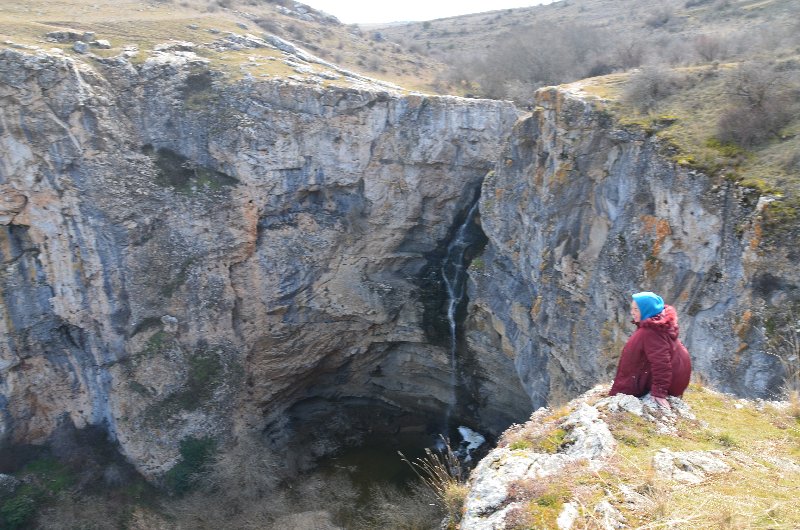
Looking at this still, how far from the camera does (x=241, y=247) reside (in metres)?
18.4

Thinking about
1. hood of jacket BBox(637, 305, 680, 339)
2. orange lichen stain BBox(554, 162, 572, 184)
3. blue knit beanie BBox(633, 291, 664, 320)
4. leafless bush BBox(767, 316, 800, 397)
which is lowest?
leafless bush BBox(767, 316, 800, 397)

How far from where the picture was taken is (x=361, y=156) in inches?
746

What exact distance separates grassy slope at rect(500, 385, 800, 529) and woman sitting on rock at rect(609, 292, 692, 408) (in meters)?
0.37

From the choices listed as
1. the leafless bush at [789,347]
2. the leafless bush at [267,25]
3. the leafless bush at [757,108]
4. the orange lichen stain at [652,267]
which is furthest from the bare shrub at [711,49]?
the leafless bush at [267,25]

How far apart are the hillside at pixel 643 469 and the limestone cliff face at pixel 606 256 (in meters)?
3.17

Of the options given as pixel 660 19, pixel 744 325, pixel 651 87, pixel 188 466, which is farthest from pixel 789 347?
pixel 660 19

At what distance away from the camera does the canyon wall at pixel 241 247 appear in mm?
16500

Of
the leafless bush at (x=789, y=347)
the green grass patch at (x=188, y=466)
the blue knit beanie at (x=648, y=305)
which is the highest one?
the blue knit beanie at (x=648, y=305)

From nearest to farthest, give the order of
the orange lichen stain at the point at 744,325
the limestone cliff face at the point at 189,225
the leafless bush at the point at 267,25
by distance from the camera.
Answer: the orange lichen stain at the point at 744,325
the limestone cliff face at the point at 189,225
the leafless bush at the point at 267,25

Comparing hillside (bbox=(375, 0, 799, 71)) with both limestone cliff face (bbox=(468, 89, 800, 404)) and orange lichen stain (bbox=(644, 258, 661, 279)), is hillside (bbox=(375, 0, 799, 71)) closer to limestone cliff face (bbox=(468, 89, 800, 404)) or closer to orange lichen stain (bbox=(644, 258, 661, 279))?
limestone cliff face (bbox=(468, 89, 800, 404))

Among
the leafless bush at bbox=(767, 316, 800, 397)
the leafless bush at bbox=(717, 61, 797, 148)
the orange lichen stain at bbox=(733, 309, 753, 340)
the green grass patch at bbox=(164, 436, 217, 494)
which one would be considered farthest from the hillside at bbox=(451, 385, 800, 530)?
the green grass patch at bbox=(164, 436, 217, 494)

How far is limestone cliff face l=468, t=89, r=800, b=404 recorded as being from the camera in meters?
8.55

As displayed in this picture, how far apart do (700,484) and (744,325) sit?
17.1 feet

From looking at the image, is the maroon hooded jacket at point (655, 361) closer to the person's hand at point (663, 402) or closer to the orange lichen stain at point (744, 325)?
the person's hand at point (663, 402)
